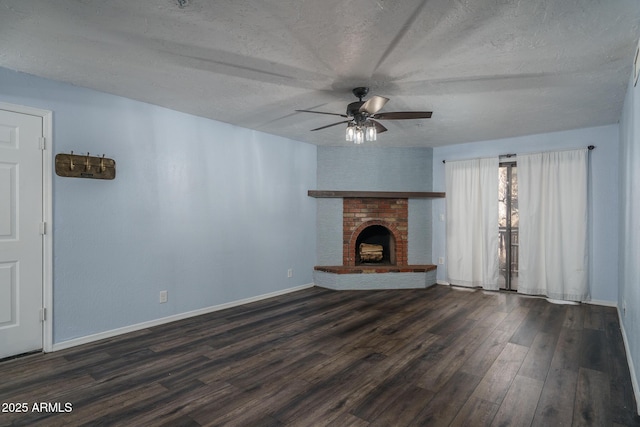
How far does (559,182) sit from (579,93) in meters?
1.82

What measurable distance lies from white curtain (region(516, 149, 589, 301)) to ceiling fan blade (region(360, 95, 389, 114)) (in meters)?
3.33

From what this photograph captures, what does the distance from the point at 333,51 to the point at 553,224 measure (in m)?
4.19

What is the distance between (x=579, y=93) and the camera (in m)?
3.17

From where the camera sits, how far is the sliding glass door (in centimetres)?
517

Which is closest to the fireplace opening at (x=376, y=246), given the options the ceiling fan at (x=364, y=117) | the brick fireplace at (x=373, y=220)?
the brick fireplace at (x=373, y=220)

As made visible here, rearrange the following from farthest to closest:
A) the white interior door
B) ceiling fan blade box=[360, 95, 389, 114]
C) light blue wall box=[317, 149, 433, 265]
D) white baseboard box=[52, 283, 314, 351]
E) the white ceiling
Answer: light blue wall box=[317, 149, 433, 265] → white baseboard box=[52, 283, 314, 351] → the white interior door → ceiling fan blade box=[360, 95, 389, 114] → the white ceiling

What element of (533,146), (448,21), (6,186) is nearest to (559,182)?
(533,146)

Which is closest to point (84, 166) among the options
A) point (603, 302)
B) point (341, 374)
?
point (341, 374)

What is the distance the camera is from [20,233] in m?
2.81

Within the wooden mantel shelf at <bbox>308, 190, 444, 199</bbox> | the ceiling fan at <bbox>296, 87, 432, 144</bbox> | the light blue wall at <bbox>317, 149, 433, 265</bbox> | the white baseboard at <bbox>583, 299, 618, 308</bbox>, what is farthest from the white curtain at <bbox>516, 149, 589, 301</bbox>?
the ceiling fan at <bbox>296, 87, 432, 144</bbox>

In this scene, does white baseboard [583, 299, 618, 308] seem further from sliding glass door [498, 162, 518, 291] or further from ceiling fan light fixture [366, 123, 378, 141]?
ceiling fan light fixture [366, 123, 378, 141]

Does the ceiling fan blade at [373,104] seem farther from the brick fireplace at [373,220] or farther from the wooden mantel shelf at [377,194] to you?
the brick fireplace at [373,220]

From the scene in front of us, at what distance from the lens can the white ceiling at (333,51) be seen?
1.90 m

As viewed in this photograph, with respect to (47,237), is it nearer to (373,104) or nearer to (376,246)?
(373,104)
